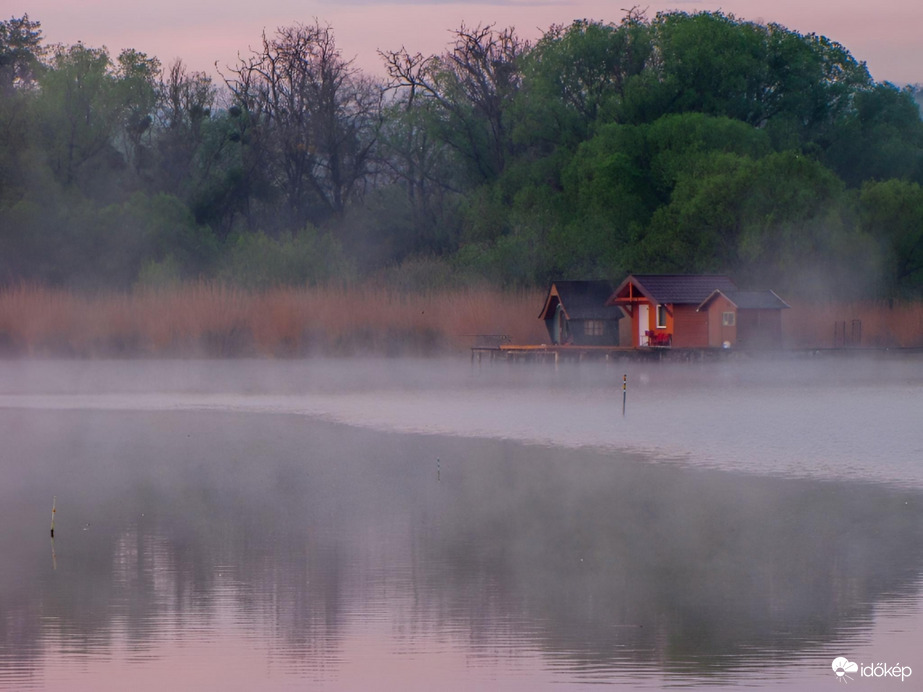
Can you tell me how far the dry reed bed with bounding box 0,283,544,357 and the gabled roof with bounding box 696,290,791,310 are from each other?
23.1 feet

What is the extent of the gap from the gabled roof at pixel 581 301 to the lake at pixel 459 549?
21758 mm

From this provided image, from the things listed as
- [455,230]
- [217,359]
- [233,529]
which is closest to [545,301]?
[217,359]

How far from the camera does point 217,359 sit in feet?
145

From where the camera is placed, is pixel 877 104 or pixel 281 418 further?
pixel 877 104

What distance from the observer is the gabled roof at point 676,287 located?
48772 millimetres

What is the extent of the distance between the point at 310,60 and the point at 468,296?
87.2ft

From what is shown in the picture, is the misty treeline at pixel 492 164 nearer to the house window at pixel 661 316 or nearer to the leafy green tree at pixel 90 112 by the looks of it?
the leafy green tree at pixel 90 112

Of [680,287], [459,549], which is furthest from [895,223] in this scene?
[459,549]

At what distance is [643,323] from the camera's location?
5050 centimetres

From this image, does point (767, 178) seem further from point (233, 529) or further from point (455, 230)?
point (233, 529)

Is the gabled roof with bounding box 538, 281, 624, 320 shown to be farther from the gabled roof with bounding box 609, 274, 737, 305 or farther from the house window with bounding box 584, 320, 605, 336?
the gabled roof with bounding box 609, 274, 737, 305

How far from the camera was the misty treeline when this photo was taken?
59844mm

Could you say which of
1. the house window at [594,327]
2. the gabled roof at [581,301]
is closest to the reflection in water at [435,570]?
the gabled roof at [581,301]
